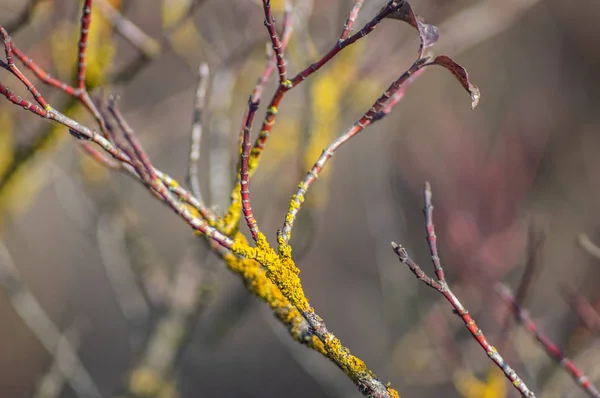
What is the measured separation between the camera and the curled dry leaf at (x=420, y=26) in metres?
0.90

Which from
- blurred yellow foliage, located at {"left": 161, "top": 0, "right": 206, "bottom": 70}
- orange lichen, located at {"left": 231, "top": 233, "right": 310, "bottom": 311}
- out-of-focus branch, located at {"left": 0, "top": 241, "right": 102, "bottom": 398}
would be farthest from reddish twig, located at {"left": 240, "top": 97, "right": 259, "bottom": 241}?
out-of-focus branch, located at {"left": 0, "top": 241, "right": 102, "bottom": 398}

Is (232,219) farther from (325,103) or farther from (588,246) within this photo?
(325,103)

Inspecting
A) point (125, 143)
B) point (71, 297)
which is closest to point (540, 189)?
point (125, 143)

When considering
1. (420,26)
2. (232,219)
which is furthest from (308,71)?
(232,219)

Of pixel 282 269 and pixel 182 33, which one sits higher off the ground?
pixel 182 33

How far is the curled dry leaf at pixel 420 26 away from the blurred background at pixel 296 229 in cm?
76

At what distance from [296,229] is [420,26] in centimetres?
154

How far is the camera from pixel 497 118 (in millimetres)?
5992

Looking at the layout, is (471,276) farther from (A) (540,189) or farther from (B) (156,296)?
(A) (540,189)

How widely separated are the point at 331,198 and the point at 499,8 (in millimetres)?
5168

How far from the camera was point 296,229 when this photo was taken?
93.1 inches

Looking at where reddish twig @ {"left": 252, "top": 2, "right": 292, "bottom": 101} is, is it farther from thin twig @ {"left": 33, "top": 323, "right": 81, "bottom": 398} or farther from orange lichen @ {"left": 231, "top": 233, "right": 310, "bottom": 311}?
thin twig @ {"left": 33, "top": 323, "right": 81, "bottom": 398}

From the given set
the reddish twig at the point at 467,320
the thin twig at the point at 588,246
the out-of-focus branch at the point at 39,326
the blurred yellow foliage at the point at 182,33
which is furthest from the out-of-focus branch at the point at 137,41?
the thin twig at the point at 588,246

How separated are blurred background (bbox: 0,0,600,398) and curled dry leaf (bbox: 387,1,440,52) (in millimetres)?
764
